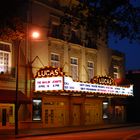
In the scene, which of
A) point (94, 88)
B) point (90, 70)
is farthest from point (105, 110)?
point (94, 88)

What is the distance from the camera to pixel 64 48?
43.9 m

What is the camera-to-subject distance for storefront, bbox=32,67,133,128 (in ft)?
127

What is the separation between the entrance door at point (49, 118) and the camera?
40.8 meters

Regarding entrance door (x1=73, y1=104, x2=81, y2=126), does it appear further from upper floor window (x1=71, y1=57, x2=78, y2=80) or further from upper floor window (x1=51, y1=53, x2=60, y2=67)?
upper floor window (x1=51, y1=53, x2=60, y2=67)

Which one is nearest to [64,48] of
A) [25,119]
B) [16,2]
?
[25,119]

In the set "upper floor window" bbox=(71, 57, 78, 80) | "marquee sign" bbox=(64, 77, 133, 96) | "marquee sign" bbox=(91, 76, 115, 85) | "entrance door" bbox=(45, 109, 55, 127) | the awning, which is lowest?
"entrance door" bbox=(45, 109, 55, 127)

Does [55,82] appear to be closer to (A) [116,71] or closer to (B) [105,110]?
(B) [105,110]

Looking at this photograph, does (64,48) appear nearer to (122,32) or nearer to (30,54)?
(30,54)

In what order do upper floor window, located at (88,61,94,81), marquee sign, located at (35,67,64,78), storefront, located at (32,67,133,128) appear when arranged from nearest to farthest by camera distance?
marquee sign, located at (35,67,64,78)
storefront, located at (32,67,133,128)
upper floor window, located at (88,61,94,81)

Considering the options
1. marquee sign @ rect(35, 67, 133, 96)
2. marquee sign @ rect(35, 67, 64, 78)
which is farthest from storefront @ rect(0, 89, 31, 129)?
marquee sign @ rect(35, 67, 64, 78)

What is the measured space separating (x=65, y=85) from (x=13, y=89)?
4353mm

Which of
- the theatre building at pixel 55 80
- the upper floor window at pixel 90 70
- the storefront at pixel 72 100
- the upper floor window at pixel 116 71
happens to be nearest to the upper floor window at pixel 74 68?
the theatre building at pixel 55 80

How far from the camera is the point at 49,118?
4103cm

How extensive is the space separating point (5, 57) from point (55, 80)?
15.3 ft
